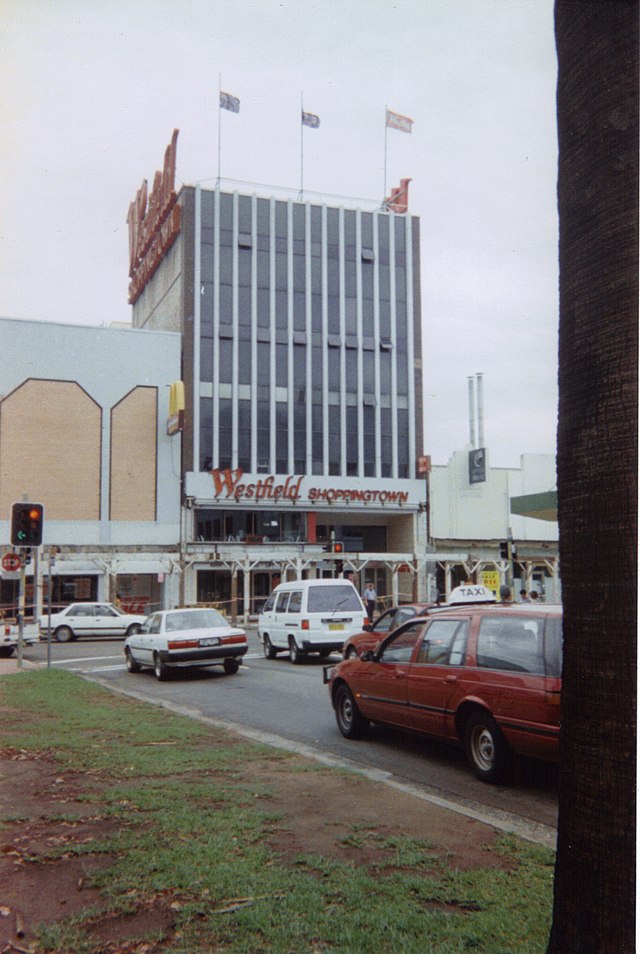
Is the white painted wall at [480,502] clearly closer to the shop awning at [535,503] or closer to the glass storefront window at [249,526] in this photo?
the glass storefront window at [249,526]

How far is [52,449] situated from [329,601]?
28.4 m

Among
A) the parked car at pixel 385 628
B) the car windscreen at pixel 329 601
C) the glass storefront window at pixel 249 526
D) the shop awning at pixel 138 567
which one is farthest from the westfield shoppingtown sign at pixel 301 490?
the parked car at pixel 385 628

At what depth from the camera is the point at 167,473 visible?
47875 mm

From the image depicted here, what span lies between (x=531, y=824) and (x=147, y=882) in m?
3.20

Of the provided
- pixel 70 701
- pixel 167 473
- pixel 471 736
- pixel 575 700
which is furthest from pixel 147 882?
pixel 167 473

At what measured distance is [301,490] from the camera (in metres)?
50.1

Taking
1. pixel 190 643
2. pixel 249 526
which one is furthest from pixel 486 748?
pixel 249 526

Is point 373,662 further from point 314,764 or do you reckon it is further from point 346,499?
point 346,499

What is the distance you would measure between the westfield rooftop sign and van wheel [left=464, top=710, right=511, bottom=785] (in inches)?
1797

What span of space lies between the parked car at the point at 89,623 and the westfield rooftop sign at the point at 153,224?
24.8m

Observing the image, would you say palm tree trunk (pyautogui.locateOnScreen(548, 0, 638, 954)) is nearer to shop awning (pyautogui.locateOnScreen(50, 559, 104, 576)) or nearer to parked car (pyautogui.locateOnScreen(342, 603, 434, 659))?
parked car (pyautogui.locateOnScreen(342, 603, 434, 659))

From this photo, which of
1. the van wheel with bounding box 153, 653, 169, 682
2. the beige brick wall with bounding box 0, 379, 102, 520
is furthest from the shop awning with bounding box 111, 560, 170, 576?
the van wheel with bounding box 153, 653, 169, 682

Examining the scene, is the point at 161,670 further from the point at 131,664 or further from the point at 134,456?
the point at 134,456

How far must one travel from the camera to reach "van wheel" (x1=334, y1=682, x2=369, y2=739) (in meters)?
10.7
